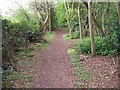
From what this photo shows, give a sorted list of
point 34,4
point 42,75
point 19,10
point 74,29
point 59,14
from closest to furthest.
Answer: point 42,75
point 19,10
point 74,29
point 34,4
point 59,14

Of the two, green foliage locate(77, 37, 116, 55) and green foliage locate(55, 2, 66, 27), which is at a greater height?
green foliage locate(55, 2, 66, 27)

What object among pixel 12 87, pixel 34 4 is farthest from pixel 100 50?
pixel 34 4

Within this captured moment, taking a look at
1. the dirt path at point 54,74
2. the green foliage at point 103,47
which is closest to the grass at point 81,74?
the dirt path at point 54,74

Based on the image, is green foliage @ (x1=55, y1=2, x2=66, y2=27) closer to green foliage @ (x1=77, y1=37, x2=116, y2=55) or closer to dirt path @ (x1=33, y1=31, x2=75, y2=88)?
green foliage @ (x1=77, y1=37, x2=116, y2=55)

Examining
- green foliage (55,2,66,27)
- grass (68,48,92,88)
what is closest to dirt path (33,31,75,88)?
grass (68,48,92,88)

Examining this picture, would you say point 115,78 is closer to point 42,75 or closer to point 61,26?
point 42,75

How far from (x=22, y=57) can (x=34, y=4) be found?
65.3 feet

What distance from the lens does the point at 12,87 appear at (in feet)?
24.7

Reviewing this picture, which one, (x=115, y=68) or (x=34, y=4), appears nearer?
(x=115, y=68)

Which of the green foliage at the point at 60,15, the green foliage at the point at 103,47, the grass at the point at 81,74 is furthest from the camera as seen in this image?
the green foliage at the point at 60,15

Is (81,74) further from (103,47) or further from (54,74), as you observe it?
(103,47)

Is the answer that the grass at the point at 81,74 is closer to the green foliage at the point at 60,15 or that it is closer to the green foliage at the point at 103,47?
the green foliage at the point at 103,47

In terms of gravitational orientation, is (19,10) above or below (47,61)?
above

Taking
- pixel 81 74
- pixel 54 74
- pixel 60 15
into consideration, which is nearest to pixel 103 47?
pixel 81 74
